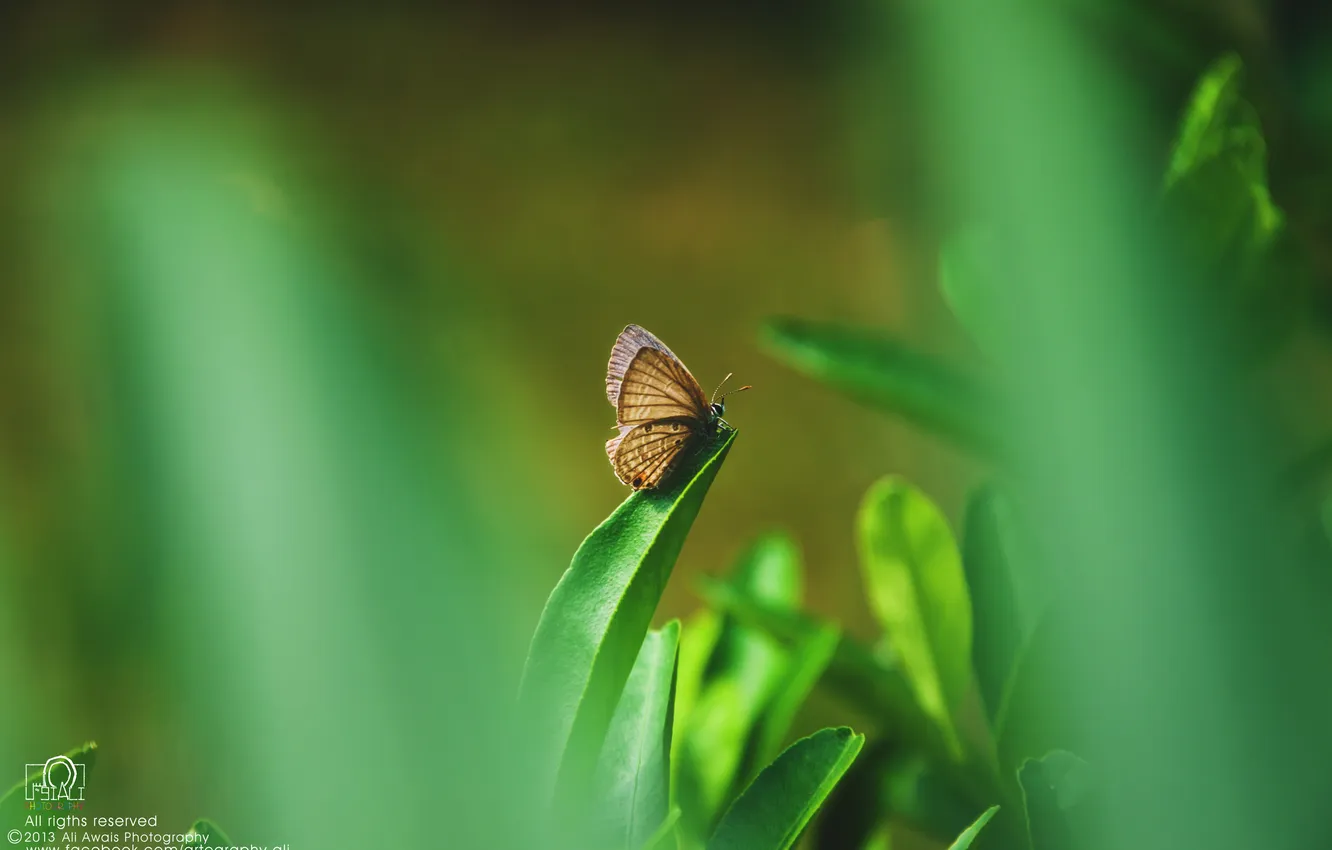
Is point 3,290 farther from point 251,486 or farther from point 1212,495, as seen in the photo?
point 1212,495

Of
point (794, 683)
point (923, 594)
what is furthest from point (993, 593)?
point (794, 683)

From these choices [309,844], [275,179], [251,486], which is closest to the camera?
[309,844]

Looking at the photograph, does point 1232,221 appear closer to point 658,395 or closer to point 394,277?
point 658,395

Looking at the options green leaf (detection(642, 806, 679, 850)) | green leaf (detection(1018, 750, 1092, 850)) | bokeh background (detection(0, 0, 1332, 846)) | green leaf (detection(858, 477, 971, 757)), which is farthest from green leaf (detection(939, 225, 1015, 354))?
bokeh background (detection(0, 0, 1332, 846))

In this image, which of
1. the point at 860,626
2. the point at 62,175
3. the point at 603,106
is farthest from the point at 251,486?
the point at 860,626

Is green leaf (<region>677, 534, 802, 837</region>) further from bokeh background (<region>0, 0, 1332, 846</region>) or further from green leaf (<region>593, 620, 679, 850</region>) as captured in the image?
bokeh background (<region>0, 0, 1332, 846</region>)

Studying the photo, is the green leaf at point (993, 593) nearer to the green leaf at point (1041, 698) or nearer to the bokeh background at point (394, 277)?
the green leaf at point (1041, 698)
